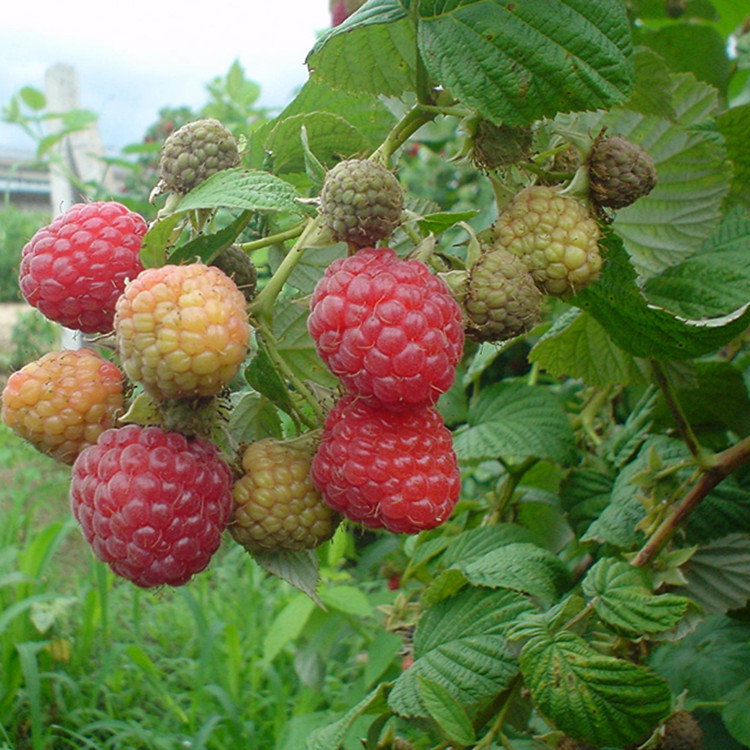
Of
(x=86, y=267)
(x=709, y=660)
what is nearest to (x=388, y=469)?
(x=86, y=267)

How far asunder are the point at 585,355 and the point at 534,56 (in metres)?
0.51

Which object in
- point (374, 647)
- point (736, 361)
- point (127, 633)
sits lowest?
point (127, 633)

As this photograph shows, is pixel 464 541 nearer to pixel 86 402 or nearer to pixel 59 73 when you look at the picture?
pixel 86 402

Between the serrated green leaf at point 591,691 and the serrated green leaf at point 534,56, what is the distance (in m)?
0.48

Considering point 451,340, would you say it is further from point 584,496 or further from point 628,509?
point 584,496

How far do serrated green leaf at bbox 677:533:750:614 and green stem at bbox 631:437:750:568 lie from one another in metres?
0.09

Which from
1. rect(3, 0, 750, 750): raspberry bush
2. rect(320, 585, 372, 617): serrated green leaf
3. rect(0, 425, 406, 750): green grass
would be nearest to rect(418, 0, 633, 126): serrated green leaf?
rect(3, 0, 750, 750): raspberry bush

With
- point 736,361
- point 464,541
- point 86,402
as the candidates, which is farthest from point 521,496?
point 86,402

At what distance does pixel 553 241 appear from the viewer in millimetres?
648

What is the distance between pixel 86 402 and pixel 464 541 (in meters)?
0.64

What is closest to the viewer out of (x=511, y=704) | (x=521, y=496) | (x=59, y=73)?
(x=511, y=704)

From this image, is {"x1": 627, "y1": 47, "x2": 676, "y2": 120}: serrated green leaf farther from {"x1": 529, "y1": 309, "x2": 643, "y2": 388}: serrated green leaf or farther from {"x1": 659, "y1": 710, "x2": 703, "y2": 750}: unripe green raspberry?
{"x1": 659, "y1": 710, "x2": 703, "y2": 750}: unripe green raspberry

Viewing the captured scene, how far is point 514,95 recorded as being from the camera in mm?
656

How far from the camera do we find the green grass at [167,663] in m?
2.00
